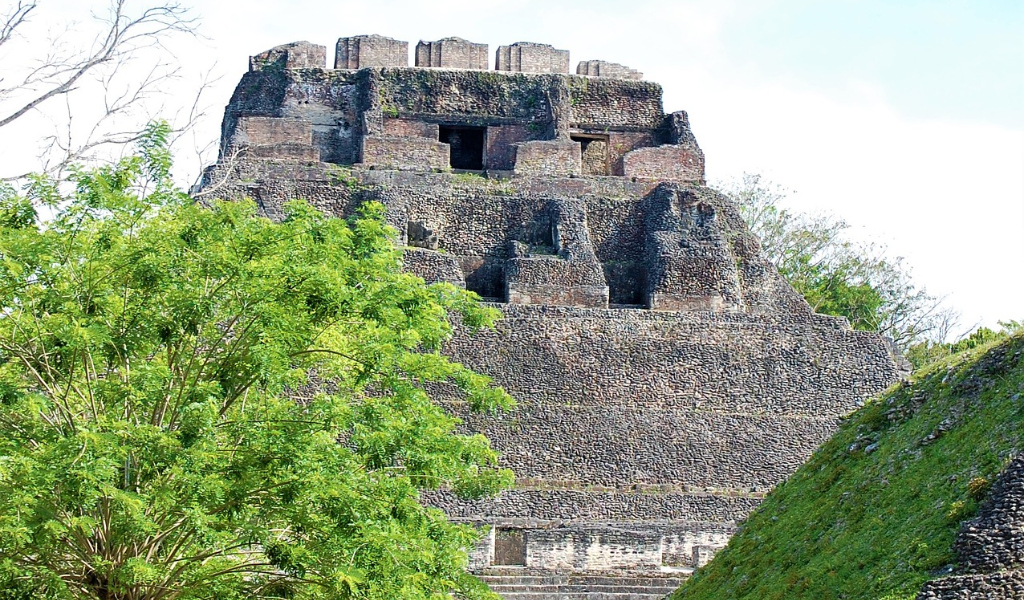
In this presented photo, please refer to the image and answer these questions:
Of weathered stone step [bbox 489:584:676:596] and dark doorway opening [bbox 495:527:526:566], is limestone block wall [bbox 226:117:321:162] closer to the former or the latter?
dark doorway opening [bbox 495:527:526:566]

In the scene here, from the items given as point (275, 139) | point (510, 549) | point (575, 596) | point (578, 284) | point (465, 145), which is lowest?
point (575, 596)

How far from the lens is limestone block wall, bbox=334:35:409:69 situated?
1374 inches

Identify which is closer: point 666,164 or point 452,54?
point 666,164

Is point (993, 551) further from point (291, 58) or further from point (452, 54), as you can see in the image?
point (291, 58)

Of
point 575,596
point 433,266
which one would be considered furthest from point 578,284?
point 575,596

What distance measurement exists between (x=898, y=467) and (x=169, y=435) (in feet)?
24.0

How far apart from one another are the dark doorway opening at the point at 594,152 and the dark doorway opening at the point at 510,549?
39.6 ft

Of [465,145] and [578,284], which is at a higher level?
[465,145]

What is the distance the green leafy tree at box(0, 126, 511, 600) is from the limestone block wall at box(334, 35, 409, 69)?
18771 mm

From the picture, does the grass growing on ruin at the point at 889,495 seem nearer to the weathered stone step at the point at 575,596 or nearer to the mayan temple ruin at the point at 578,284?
the weathered stone step at the point at 575,596

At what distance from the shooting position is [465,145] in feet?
113

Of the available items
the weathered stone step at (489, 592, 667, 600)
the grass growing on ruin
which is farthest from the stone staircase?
the grass growing on ruin

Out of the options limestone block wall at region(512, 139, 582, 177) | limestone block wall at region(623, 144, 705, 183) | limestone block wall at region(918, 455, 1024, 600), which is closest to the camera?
limestone block wall at region(918, 455, 1024, 600)

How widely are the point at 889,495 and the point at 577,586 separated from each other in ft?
31.2
